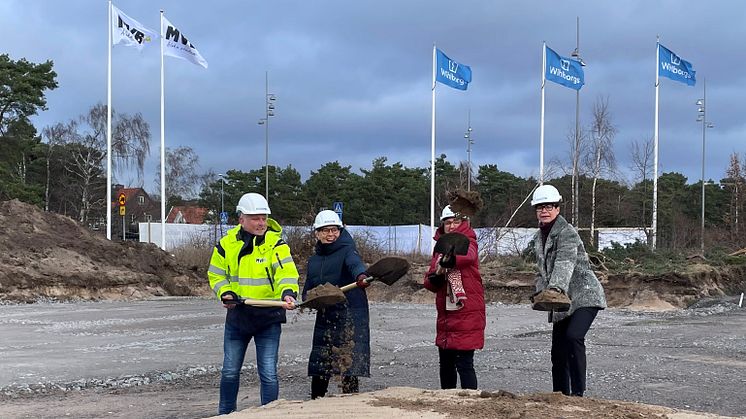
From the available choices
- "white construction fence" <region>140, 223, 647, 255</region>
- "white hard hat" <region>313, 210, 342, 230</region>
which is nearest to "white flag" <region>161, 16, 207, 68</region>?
"white construction fence" <region>140, 223, 647, 255</region>

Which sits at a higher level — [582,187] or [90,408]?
[582,187]

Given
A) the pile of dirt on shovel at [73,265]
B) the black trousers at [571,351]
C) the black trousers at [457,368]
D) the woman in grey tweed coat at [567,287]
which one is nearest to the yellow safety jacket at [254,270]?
the black trousers at [457,368]

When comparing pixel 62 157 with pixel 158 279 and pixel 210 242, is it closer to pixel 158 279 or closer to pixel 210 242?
pixel 210 242

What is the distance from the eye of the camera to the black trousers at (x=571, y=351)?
263 inches

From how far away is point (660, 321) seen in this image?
713 inches

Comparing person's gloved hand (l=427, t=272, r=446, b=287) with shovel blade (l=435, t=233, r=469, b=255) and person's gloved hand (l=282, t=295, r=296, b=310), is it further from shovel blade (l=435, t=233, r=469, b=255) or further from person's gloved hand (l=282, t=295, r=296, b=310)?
person's gloved hand (l=282, t=295, r=296, b=310)

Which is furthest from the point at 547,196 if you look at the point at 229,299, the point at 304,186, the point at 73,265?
the point at 304,186

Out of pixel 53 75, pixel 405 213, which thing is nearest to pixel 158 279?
pixel 53 75

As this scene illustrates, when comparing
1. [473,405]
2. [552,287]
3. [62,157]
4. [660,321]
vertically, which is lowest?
[660,321]

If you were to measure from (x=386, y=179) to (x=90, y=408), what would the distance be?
56.6 meters

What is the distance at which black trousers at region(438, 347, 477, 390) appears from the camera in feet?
22.2

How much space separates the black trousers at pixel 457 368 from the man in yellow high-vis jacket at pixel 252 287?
1528 mm

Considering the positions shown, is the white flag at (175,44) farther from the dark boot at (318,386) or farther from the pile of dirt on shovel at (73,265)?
the dark boot at (318,386)

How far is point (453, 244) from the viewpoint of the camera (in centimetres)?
682
